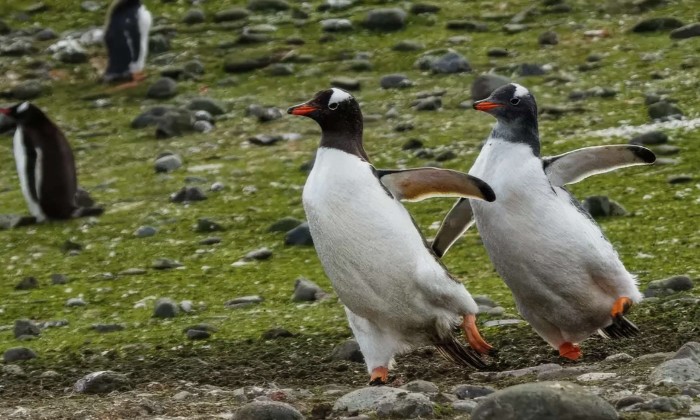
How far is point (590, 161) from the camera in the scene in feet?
19.4

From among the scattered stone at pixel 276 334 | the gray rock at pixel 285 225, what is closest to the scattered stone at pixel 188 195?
the gray rock at pixel 285 225

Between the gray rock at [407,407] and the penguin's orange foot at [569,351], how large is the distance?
139 cm

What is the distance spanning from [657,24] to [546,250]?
22.7 feet

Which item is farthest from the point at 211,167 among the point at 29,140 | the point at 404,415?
the point at 404,415

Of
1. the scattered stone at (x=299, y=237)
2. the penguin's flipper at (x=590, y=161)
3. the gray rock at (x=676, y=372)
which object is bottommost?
the scattered stone at (x=299, y=237)

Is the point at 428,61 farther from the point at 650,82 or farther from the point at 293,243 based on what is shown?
the point at 293,243

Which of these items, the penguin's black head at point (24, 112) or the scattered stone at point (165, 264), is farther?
the penguin's black head at point (24, 112)

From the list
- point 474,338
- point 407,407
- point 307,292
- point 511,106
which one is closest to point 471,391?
point 407,407

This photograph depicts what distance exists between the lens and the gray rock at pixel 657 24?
12141 mm

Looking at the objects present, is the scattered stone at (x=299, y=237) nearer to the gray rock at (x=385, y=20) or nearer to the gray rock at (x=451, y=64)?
the gray rock at (x=451, y=64)

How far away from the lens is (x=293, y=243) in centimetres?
841

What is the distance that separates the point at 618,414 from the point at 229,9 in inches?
432

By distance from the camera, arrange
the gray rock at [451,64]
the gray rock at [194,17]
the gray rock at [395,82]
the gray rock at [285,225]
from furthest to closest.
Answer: the gray rock at [194,17] → the gray rock at [451,64] → the gray rock at [395,82] → the gray rock at [285,225]

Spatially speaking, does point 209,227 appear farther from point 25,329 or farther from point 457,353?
point 457,353
